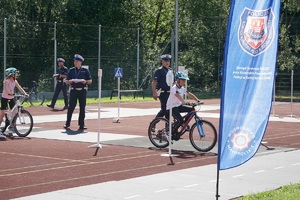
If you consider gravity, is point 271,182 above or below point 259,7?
below

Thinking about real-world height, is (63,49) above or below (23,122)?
above

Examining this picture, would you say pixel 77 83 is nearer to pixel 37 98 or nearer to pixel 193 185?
pixel 193 185

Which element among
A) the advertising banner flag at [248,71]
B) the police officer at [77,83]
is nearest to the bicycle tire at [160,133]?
the police officer at [77,83]

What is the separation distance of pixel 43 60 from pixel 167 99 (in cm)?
2026

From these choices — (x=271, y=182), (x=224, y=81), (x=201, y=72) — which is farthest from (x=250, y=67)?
(x=201, y=72)

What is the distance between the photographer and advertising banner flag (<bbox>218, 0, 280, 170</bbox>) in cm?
768

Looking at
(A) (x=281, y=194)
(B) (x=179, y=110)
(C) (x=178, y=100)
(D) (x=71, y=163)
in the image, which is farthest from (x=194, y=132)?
(A) (x=281, y=194)

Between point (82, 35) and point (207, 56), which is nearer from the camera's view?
point (82, 35)

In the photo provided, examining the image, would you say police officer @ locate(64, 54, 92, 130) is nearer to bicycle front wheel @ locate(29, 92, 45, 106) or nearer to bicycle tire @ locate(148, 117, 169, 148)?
bicycle tire @ locate(148, 117, 169, 148)

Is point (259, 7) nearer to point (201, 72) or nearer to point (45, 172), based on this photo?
point (45, 172)

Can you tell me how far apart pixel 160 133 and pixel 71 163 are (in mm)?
3016

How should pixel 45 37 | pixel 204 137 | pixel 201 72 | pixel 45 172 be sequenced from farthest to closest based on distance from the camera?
pixel 201 72, pixel 45 37, pixel 204 137, pixel 45 172

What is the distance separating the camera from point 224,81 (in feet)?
25.3

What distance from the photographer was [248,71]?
7730mm
